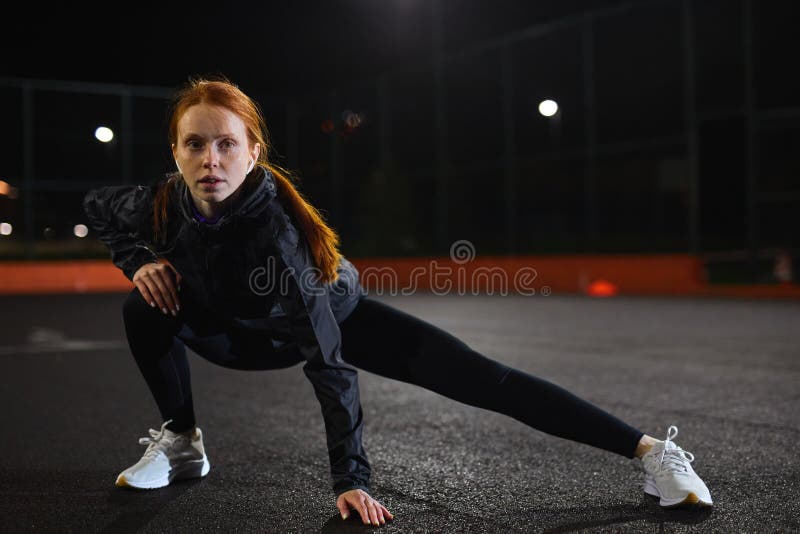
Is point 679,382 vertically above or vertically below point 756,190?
below

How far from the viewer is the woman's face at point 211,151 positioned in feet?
7.93

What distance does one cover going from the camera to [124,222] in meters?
2.71

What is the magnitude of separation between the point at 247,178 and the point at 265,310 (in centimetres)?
41

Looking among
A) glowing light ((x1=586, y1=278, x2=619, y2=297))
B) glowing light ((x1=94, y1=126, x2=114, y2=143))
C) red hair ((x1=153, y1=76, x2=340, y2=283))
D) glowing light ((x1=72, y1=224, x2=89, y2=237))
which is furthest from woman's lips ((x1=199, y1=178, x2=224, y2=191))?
glowing light ((x1=94, y1=126, x2=114, y2=143))

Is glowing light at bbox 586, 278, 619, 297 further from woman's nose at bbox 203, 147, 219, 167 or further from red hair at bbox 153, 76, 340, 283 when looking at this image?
woman's nose at bbox 203, 147, 219, 167

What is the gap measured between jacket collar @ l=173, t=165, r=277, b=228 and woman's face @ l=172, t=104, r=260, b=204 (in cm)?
5

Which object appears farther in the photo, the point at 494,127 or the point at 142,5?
the point at 142,5

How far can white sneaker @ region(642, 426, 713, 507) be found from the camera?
2.60 meters

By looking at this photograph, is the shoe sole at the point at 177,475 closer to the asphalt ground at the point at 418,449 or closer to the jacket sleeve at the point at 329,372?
the asphalt ground at the point at 418,449

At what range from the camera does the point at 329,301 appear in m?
2.59

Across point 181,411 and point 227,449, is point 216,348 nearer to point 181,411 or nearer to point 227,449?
point 181,411

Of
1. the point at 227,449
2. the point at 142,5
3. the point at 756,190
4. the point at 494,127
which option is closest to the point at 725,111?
the point at 756,190

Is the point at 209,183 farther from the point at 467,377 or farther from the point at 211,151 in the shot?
the point at 467,377

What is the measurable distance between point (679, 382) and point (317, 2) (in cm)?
2337
